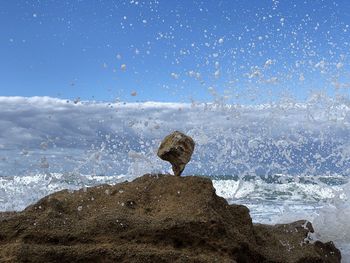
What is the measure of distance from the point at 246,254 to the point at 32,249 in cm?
152

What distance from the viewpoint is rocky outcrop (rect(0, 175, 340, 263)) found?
3.46 metres

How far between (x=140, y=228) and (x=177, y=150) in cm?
99

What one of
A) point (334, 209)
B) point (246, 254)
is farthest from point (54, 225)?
point (334, 209)

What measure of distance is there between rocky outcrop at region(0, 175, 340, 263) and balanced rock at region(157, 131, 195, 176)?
0.89 ft

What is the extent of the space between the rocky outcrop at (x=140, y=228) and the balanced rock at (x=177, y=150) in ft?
0.89

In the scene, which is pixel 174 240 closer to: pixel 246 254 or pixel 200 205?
pixel 200 205

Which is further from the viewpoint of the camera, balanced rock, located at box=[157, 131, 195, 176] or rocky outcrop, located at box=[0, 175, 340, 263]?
balanced rock, located at box=[157, 131, 195, 176]

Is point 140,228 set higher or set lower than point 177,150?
lower

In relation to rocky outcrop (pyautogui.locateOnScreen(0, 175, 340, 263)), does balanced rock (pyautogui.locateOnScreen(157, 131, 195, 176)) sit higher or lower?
higher

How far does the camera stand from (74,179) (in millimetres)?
5746

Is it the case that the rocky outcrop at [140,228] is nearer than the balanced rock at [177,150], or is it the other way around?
the rocky outcrop at [140,228]

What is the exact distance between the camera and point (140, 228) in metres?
3.61

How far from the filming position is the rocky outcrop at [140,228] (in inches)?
136

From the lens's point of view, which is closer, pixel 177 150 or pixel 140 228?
pixel 140 228
